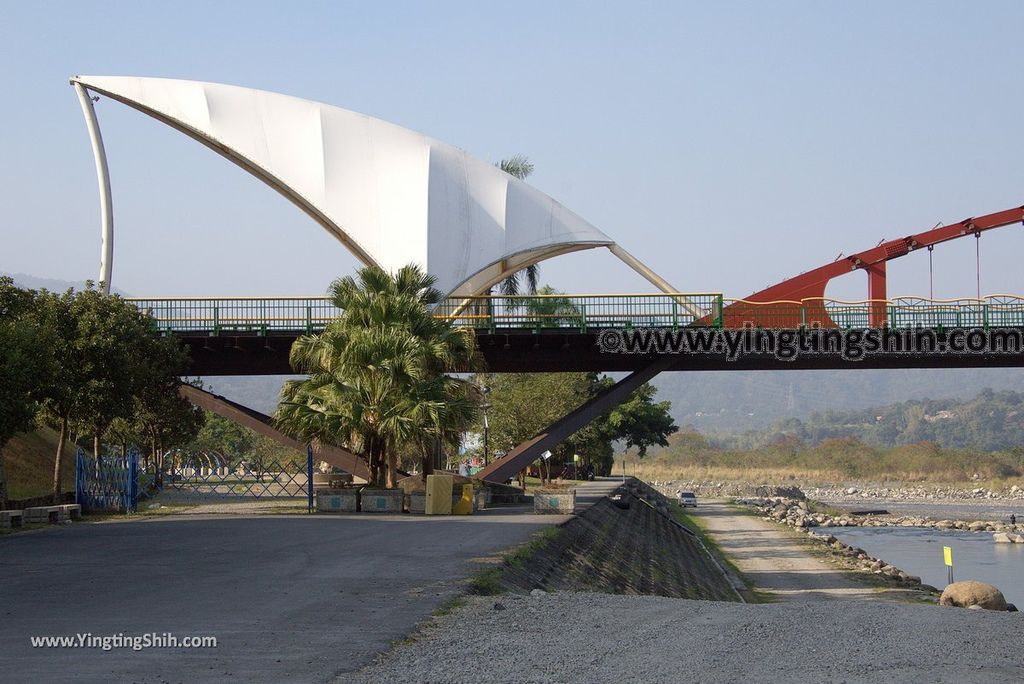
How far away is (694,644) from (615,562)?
Result: 14814mm

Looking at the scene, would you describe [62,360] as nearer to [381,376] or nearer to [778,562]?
[381,376]

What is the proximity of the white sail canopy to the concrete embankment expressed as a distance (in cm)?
962

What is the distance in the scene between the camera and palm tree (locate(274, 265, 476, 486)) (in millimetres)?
29719

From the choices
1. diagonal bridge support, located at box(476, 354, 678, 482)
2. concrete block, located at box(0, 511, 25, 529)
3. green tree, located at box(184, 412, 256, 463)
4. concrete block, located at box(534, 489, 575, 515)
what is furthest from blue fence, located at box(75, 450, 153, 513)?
green tree, located at box(184, 412, 256, 463)

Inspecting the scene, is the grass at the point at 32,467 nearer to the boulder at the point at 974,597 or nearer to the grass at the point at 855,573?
the grass at the point at 855,573

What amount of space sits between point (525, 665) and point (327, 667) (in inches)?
67.6

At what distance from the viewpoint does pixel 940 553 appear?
53.7m

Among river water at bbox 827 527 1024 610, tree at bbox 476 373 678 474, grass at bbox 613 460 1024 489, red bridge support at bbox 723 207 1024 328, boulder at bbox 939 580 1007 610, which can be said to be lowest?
grass at bbox 613 460 1024 489

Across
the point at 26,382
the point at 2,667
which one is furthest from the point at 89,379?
the point at 2,667

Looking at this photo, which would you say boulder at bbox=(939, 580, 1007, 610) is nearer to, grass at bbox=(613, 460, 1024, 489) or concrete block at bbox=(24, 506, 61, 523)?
concrete block at bbox=(24, 506, 61, 523)

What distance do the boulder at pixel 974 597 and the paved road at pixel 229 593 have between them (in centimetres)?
1049

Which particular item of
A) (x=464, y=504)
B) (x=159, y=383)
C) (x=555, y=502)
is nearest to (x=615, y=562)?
(x=555, y=502)

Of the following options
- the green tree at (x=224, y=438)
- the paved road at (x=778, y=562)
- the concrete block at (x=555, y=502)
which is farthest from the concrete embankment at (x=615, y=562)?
the green tree at (x=224, y=438)

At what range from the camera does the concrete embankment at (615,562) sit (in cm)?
1791
